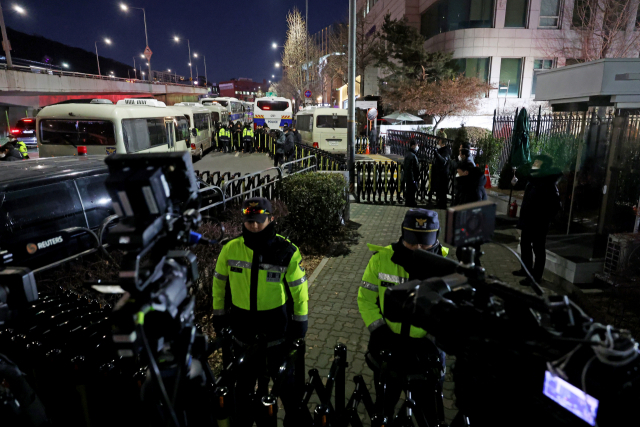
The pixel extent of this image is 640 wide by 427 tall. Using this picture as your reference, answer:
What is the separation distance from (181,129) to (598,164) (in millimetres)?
16154

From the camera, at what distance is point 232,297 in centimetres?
332

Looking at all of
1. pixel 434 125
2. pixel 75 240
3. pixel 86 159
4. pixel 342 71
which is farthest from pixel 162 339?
pixel 342 71

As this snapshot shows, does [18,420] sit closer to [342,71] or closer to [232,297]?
[232,297]

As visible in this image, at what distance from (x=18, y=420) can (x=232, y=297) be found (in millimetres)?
1615

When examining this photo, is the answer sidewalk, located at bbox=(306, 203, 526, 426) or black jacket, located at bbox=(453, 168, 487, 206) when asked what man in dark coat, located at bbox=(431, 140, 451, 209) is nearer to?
sidewalk, located at bbox=(306, 203, 526, 426)

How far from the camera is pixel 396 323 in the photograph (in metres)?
2.96

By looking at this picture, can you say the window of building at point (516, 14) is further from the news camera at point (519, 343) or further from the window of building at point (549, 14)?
the news camera at point (519, 343)

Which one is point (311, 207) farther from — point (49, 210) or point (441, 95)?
point (441, 95)

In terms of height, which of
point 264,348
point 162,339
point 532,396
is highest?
point 162,339

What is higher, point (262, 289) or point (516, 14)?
point (516, 14)

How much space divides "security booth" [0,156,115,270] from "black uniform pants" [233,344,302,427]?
7.66 feet

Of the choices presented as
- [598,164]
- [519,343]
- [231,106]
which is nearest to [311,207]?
[598,164]

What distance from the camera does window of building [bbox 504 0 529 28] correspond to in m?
28.9

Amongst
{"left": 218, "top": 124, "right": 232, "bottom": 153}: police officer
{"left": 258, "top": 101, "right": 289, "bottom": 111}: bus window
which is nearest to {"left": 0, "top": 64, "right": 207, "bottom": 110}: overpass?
{"left": 218, "top": 124, "right": 232, "bottom": 153}: police officer
